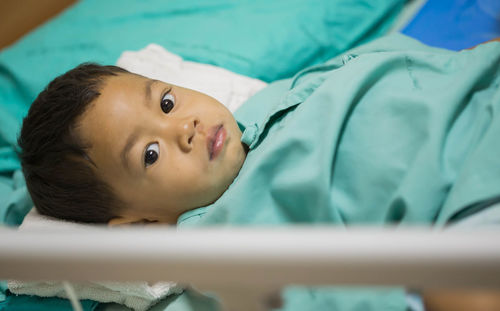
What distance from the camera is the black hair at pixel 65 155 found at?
31.2 inches

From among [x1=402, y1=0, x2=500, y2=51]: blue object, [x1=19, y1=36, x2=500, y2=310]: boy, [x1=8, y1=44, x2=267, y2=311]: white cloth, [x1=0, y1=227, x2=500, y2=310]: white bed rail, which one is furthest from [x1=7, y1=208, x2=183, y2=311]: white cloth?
→ [x1=402, y1=0, x2=500, y2=51]: blue object

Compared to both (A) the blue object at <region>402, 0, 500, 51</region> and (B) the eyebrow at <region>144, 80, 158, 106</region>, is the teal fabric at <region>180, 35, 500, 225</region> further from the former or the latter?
(A) the blue object at <region>402, 0, 500, 51</region>

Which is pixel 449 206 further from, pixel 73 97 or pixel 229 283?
pixel 73 97

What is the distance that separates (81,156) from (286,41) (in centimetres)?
67

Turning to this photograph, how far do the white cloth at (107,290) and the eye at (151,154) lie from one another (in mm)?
182

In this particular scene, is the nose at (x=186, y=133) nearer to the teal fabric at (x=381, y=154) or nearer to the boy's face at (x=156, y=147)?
the boy's face at (x=156, y=147)

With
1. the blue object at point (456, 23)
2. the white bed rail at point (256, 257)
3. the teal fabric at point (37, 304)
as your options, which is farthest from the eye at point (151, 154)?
the blue object at point (456, 23)

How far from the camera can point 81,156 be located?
794mm

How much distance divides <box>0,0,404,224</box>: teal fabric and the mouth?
412 millimetres

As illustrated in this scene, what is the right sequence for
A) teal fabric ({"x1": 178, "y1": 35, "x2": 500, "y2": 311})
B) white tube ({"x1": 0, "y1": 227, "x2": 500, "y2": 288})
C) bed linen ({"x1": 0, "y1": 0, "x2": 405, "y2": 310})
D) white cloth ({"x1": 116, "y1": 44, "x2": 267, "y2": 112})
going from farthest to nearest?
bed linen ({"x1": 0, "y1": 0, "x2": 405, "y2": 310}), white cloth ({"x1": 116, "y1": 44, "x2": 267, "y2": 112}), teal fabric ({"x1": 178, "y1": 35, "x2": 500, "y2": 311}), white tube ({"x1": 0, "y1": 227, "x2": 500, "y2": 288})

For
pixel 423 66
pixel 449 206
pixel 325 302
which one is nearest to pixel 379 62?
pixel 423 66

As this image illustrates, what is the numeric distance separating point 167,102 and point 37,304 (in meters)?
0.46

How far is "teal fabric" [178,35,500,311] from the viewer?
61 centimetres

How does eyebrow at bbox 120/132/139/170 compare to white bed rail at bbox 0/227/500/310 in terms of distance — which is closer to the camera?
white bed rail at bbox 0/227/500/310
